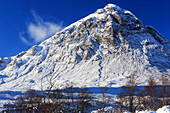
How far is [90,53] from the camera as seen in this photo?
99.3m

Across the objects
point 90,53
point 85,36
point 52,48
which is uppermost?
point 85,36

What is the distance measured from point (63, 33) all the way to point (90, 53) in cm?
4598

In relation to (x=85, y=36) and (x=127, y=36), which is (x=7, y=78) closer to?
(x=85, y=36)

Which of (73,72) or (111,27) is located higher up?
(111,27)

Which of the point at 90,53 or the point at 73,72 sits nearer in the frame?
the point at 73,72

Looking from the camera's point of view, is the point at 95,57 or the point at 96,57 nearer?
the point at 96,57

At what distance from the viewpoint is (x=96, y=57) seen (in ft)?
308

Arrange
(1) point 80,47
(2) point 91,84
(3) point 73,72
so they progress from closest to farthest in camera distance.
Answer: (2) point 91,84, (3) point 73,72, (1) point 80,47

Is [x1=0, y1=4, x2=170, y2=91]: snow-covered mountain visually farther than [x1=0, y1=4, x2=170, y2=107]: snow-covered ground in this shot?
Yes

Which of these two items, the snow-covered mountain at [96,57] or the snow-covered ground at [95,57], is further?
the snow-covered mountain at [96,57]

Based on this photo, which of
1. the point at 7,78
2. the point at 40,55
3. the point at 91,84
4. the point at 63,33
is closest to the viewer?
the point at 91,84

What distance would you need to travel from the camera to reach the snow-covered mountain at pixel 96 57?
7750 centimetres

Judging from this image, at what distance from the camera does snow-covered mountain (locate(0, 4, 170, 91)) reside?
77.5 m

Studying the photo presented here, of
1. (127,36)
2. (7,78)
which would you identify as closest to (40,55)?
(7,78)
